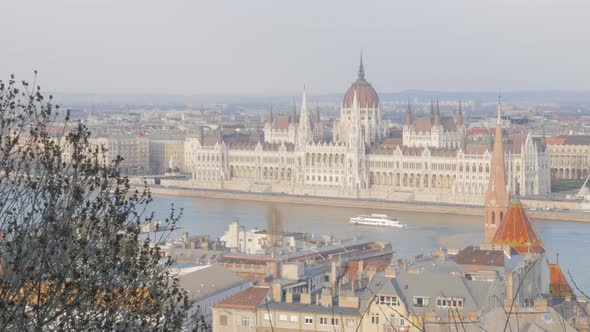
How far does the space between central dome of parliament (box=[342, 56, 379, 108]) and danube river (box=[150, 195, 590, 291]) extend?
6561 mm

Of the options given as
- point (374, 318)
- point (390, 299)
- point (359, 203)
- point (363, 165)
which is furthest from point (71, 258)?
point (363, 165)

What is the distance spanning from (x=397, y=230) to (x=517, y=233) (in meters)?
12.7

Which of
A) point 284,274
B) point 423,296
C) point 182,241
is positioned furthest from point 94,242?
point 182,241

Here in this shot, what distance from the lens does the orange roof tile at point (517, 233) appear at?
14579 mm

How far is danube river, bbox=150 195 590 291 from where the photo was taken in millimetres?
22781

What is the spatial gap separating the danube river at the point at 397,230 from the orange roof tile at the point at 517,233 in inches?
109

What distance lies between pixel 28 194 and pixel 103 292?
42 centimetres

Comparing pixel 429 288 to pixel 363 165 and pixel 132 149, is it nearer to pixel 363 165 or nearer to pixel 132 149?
pixel 363 165

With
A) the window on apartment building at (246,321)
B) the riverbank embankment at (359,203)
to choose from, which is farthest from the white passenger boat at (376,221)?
the window on apartment building at (246,321)

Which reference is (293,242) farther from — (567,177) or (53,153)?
(567,177)

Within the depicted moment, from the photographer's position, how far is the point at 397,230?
2762 centimetres

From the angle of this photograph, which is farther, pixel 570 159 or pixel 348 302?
pixel 570 159

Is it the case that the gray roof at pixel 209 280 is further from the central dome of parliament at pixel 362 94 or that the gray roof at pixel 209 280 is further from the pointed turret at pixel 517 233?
the central dome of parliament at pixel 362 94

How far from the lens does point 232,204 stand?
35.5 metres
